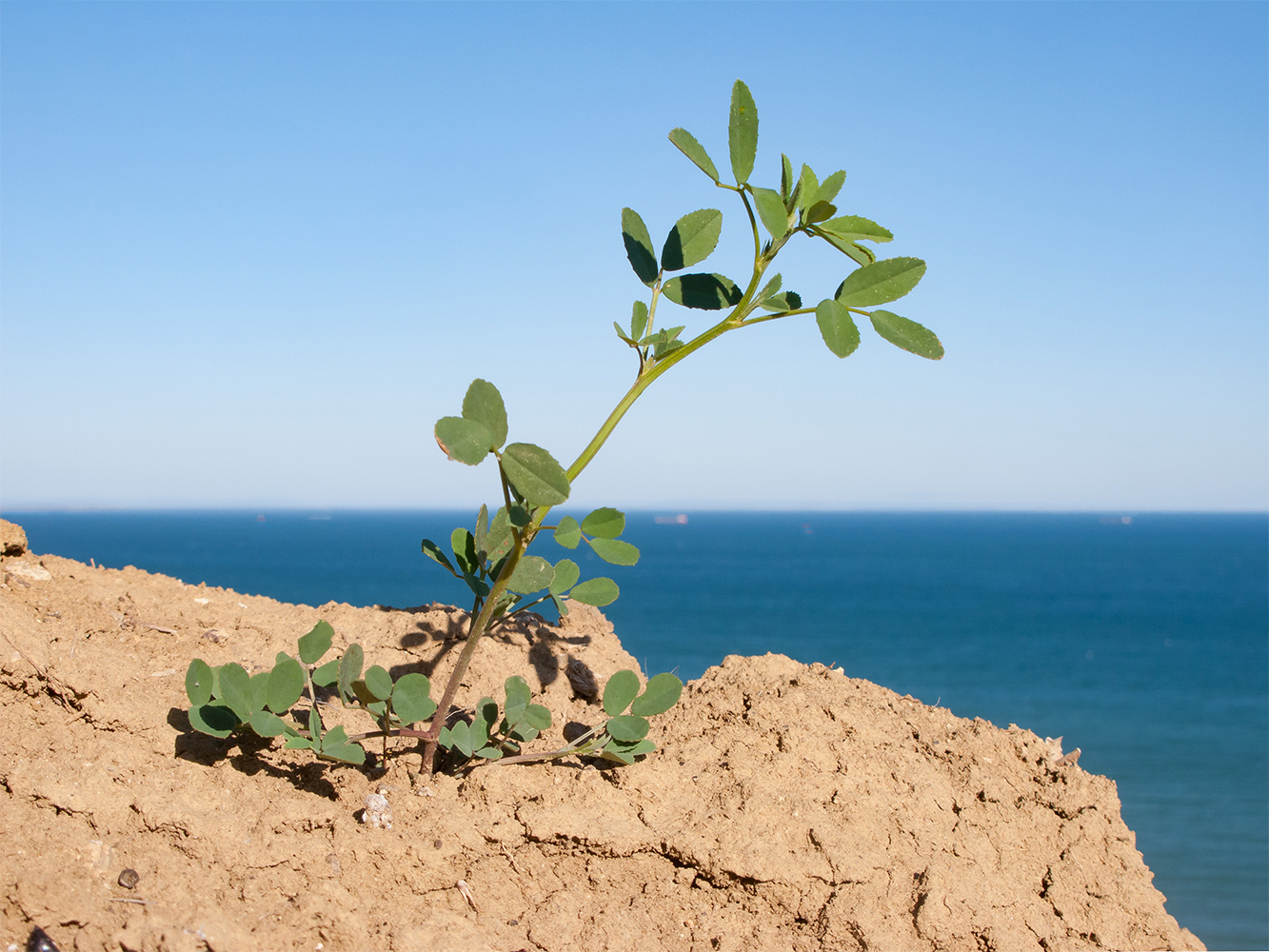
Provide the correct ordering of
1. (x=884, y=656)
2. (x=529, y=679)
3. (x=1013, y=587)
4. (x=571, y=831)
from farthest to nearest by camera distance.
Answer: (x=1013, y=587) < (x=884, y=656) < (x=529, y=679) < (x=571, y=831)

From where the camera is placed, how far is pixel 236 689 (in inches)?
83.3

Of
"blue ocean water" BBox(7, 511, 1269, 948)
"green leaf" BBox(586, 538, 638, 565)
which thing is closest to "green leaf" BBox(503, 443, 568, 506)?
"green leaf" BBox(586, 538, 638, 565)

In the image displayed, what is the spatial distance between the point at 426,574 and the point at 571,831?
7626 centimetres

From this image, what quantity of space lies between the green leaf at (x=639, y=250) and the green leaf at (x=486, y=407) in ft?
2.28

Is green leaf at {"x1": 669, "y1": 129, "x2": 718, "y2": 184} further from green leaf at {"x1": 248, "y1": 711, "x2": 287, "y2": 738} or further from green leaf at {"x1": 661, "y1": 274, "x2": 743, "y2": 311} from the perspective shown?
green leaf at {"x1": 248, "y1": 711, "x2": 287, "y2": 738}

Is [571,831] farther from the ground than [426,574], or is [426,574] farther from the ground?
[571,831]

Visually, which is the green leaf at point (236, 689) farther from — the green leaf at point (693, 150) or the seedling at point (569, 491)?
the green leaf at point (693, 150)

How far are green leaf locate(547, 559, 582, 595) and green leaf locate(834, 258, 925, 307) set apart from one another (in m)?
1.14

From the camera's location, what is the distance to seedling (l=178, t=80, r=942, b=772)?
1869 millimetres

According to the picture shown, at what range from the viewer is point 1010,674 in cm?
3869

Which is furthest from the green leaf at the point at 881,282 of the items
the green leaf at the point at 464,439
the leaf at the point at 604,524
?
the green leaf at the point at 464,439

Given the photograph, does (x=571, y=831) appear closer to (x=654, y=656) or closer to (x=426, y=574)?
(x=654, y=656)

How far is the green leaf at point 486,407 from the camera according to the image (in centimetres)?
178

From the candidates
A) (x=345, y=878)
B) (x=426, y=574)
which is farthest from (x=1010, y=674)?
(x=426, y=574)
